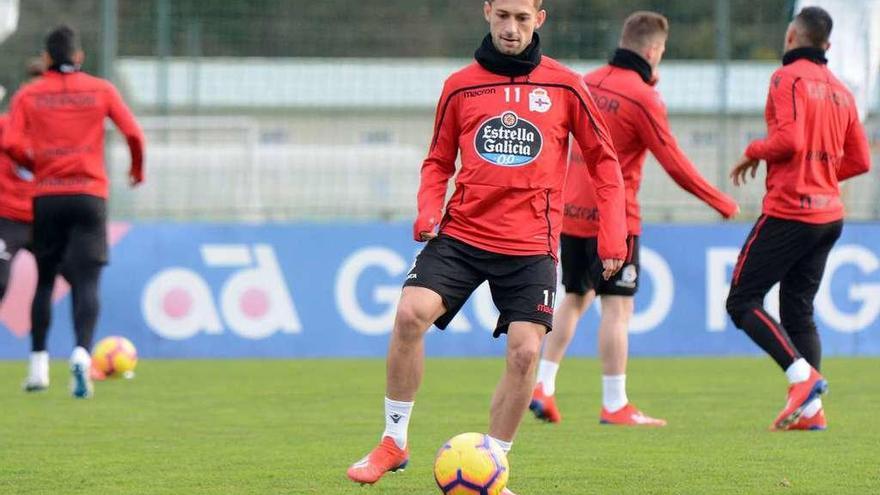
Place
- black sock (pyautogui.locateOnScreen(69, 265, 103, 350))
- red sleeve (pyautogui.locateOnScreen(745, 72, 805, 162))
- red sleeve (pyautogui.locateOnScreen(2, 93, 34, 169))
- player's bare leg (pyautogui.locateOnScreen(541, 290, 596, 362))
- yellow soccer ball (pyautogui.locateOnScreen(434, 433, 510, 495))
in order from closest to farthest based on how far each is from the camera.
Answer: yellow soccer ball (pyautogui.locateOnScreen(434, 433, 510, 495))
red sleeve (pyautogui.locateOnScreen(745, 72, 805, 162))
player's bare leg (pyautogui.locateOnScreen(541, 290, 596, 362))
black sock (pyautogui.locateOnScreen(69, 265, 103, 350))
red sleeve (pyautogui.locateOnScreen(2, 93, 34, 169))

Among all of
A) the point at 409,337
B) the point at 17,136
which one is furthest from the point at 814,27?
the point at 17,136

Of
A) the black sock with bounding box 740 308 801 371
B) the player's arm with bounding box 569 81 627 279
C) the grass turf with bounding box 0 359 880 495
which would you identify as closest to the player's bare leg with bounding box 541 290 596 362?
the grass turf with bounding box 0 359 880 495

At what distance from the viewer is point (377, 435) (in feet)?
26.8

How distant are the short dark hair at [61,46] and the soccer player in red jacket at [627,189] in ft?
11.7

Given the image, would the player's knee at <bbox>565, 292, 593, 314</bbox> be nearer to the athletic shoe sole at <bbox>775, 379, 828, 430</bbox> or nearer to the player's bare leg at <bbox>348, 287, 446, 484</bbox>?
the athletic shoe sole at <bbox>775, 379, 828, 430</bbox>

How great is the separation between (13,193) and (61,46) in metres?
1.78

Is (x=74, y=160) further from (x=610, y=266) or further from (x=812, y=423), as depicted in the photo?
(x=610, y=266)

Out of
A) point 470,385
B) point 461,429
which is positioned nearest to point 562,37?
point 470,385

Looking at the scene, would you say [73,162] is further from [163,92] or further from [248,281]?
[163,92]

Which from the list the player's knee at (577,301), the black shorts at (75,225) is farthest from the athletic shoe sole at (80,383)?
the player's knee at (577,301)

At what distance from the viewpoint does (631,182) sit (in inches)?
343

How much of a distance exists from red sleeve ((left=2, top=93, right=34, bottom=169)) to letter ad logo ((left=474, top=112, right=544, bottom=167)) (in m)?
5.42

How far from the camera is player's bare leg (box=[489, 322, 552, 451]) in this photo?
6.01 meters

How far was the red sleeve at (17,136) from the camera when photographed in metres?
10.8
